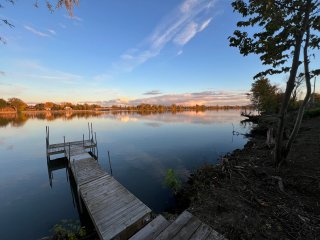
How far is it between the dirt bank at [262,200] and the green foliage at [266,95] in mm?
39402

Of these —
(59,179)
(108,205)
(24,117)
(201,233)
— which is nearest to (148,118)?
(59,179)

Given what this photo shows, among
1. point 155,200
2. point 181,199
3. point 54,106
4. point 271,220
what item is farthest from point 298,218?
point 54,106

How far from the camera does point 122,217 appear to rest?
6887mm

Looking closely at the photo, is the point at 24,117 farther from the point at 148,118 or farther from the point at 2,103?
the point at 2,103

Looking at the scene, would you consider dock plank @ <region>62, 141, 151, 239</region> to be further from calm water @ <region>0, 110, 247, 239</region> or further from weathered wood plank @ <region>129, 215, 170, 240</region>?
weathered wood plank @ <region>129, 215, 170, 240</region>

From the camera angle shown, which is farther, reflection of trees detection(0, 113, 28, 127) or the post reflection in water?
reflection of trees detection(0, 113, 28, 127)

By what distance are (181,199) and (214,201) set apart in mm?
3612

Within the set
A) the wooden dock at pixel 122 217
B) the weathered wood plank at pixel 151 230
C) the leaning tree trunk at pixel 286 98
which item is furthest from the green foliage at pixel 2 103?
the leaning tree trunk at pixel 286 98

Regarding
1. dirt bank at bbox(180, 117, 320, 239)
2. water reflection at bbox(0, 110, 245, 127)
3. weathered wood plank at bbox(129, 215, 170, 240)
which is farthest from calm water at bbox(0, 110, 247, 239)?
water reflection at bbox(0, 110, 245, 127)

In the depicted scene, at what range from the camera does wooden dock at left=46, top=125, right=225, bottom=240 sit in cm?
368

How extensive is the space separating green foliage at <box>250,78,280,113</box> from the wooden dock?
154ft

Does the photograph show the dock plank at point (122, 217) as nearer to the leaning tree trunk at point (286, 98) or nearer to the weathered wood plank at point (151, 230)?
the weathered wood plank at point (151, 230)

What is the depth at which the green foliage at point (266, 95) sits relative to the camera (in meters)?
43.7

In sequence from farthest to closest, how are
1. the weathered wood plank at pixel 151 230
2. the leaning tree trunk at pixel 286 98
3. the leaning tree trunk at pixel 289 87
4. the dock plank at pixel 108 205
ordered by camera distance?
the leaning tree trunk at pixel 286 98 < the leaning tree trunk at pixel 289 87 < the dock plank at pixel 108 205 < the weathered wood plank at pixel 151 230
